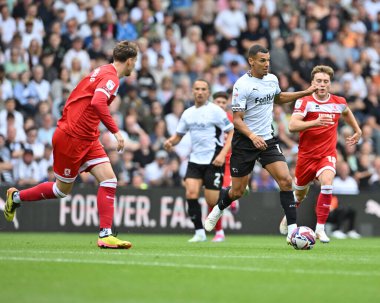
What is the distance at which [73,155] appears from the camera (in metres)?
12.3

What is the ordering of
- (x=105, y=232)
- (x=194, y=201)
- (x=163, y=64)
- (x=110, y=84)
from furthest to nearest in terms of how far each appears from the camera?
(x=163, y=64)
(x=194, y=201)
(x=105, y=232)
(x=110, y=84)

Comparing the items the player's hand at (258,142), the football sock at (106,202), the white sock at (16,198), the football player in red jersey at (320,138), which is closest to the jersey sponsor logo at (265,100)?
the player's hand at (258,142)

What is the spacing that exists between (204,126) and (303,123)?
280 centimetres

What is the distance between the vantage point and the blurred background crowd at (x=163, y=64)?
68.5 ft

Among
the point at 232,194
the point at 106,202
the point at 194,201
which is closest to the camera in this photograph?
the point at 106,202

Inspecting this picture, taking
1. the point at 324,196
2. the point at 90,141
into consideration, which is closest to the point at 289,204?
the point at 324,196

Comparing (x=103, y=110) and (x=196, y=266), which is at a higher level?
(x=103, y=110)

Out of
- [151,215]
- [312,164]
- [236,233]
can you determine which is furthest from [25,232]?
[312,164]

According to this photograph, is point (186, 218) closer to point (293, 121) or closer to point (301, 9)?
point (293, 121)

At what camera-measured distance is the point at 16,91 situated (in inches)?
826

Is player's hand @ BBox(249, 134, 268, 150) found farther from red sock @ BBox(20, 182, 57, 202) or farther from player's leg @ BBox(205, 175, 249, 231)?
Answer: red sock @ BBox(20, 182, 57, 202)

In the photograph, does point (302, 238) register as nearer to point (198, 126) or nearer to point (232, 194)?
point (232, 194)

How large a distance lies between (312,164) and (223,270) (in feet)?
19.2

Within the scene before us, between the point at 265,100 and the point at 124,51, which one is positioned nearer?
the point at 124,51
